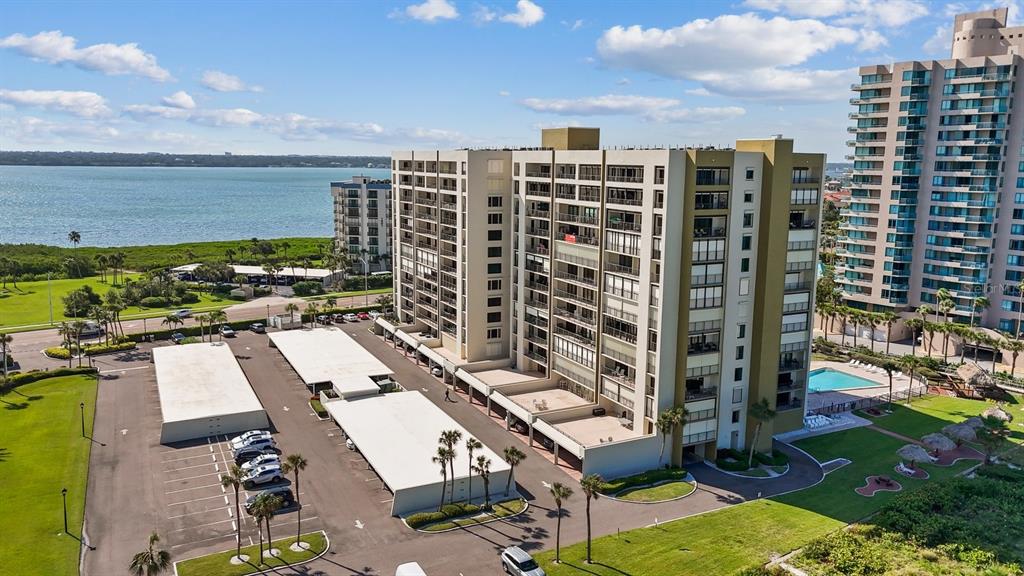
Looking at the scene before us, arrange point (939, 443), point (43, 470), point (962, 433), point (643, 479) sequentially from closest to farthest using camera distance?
1. point (643, 479)
2. point (43, 470)
3. point (939, 443)
4. point (962, 433)

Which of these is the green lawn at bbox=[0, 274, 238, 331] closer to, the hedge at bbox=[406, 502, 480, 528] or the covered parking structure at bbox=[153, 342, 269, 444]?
the covered parking structure at bbox=[153, 342, 269, 444]

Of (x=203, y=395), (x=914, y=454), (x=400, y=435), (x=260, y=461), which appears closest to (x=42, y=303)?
(x=203, y=395)

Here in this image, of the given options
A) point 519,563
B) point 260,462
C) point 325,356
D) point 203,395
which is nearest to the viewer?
point 519,563

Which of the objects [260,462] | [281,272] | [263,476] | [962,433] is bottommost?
[263,476]

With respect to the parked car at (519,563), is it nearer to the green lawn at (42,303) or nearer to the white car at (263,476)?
the white car at (263,476)

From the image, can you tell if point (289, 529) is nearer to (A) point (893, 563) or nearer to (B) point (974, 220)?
(A) point (893, 563)

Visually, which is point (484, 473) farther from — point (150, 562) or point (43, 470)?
point (43, 470)

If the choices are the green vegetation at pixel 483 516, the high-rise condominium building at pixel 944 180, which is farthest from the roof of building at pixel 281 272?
the green vegetation at pixel 483 516
